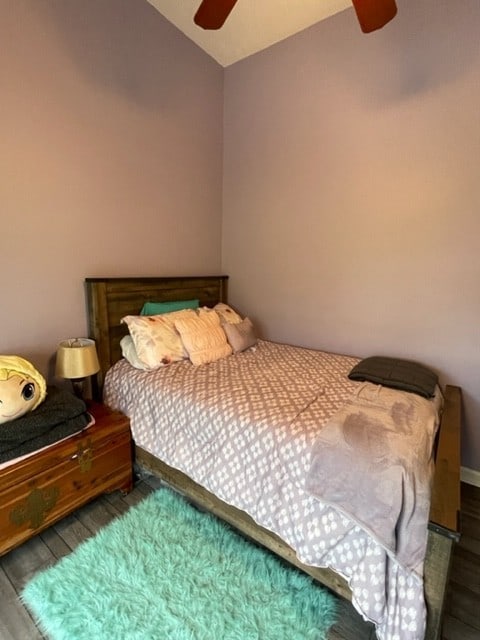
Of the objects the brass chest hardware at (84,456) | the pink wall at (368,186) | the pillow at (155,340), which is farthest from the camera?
the pillow at (155,340)

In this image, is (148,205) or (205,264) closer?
(148,205)

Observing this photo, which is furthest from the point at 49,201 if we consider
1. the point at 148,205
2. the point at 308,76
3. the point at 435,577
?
the point at 435,577

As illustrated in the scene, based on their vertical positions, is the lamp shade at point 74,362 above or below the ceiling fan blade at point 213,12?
below

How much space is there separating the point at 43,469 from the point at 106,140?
6.45 feet

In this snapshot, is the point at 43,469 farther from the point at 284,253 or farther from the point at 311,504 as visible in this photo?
the point at 284,253

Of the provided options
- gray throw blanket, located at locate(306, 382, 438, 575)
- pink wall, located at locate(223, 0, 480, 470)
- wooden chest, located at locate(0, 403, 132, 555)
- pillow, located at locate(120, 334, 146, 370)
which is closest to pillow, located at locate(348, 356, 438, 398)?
pink wall, located at locate(223, 0, 480, 470)

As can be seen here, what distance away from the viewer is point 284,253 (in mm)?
2668

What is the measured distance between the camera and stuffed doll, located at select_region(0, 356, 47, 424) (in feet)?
4.64

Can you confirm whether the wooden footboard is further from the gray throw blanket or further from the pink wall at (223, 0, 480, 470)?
the pink wall at (223, 0, 480, 470)

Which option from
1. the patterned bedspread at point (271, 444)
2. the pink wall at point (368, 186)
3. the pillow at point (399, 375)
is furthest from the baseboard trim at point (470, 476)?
the patterned bedspread at point (271, 444)

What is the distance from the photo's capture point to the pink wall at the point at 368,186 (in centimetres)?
189

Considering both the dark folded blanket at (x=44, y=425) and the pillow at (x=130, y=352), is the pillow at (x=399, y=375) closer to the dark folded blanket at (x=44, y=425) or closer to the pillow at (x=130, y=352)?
the pillow at (x=130, y=352)

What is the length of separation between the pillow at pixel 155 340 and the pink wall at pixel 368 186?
1000mm

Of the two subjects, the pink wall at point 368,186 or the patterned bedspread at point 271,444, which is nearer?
the patterned bedspread at point 271,444
